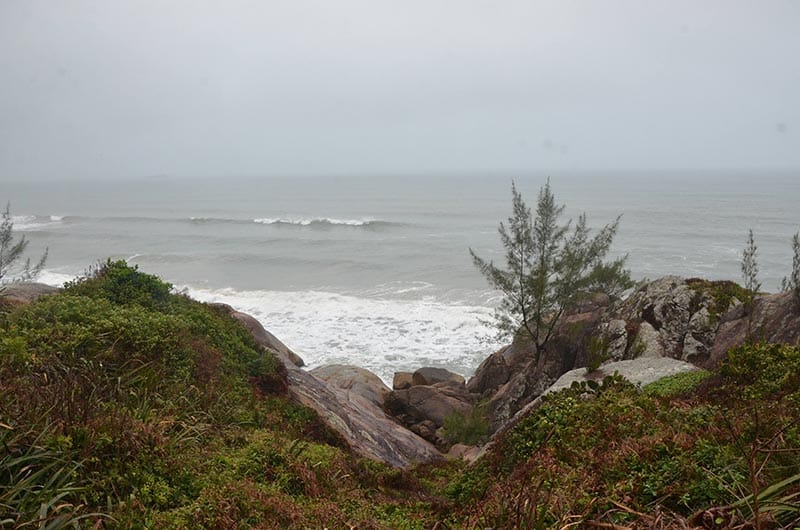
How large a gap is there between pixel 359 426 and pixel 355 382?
6.34m

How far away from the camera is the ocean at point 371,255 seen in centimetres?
2994

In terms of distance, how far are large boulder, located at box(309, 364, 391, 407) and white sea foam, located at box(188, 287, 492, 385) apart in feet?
10.1

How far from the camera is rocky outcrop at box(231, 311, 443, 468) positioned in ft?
38.6

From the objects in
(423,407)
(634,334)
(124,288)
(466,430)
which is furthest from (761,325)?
(124,288)

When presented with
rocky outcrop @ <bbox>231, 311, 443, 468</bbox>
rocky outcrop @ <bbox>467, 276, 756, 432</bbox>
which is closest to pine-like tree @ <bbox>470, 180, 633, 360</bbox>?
rocky outcrop @ <bbox>467, 276, 756, 432</bbox>

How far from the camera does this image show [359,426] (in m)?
13.0

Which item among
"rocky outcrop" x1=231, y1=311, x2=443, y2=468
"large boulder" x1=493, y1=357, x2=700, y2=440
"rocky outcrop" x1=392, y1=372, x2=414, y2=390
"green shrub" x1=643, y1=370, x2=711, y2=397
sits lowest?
"rocky outcrop" x1=392, y1=372, x2=414, y2=390

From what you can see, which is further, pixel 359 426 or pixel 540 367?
pixel 540 367

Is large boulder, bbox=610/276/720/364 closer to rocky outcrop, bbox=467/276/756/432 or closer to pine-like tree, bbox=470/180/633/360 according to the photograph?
rocky outcrop, bbox=467/276/756/432

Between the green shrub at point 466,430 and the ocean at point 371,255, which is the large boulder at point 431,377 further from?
the green shrub at point 466,430

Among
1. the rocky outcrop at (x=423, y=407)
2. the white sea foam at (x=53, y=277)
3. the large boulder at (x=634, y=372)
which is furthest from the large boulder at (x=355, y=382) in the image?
the white sea foam at (x=53, y=277)

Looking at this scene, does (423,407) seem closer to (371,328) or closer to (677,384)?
(677,384)

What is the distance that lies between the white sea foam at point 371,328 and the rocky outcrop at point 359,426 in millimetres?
8886

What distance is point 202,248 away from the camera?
56656 mm
